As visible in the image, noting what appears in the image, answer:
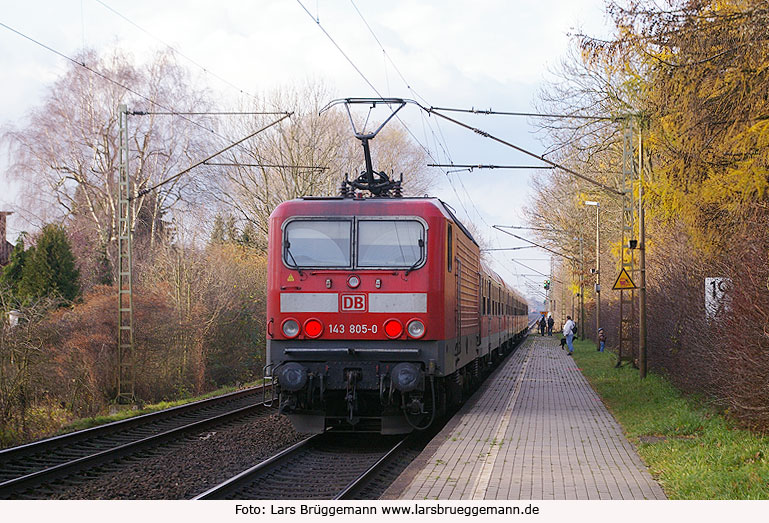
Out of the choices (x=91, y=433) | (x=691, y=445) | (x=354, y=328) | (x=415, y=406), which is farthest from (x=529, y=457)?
(x=91, y=433)

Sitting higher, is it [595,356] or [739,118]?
[739,118]

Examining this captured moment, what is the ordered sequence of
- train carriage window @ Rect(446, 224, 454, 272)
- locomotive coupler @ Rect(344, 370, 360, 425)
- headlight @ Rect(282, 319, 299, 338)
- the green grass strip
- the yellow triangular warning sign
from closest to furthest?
the green grass strip < locomotive coupler @ Rect(344, 370, 360, 425) < headlight @ Rect(282, 319, 299, 338) < train carriage window @ Rect(446, 224, 454, 272) < the yellow triangular warning sign

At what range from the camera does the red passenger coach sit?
34.9 feet

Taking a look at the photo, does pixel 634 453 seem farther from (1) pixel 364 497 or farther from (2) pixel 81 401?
(2) pixel 81 401

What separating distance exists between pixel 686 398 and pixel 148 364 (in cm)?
1305

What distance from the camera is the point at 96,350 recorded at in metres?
19.9

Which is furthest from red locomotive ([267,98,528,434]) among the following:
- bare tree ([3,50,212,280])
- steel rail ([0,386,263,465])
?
bare tree ([3,50,212,280])

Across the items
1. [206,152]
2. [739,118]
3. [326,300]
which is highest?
[206,152]

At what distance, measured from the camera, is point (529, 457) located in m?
9.33

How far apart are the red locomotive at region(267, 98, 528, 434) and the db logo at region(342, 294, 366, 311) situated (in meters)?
0.01

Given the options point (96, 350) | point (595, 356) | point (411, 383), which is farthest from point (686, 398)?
point (595, 356)

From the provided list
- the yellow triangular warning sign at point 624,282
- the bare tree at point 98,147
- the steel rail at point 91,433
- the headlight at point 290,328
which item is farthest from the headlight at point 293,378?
the bare tree at point 98,147

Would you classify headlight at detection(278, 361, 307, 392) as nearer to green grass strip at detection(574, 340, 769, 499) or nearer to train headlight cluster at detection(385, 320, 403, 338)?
train headlight cluster at detection(385, 320, 403, 338)

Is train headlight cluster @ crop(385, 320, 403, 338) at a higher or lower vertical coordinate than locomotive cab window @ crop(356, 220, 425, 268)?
lower
